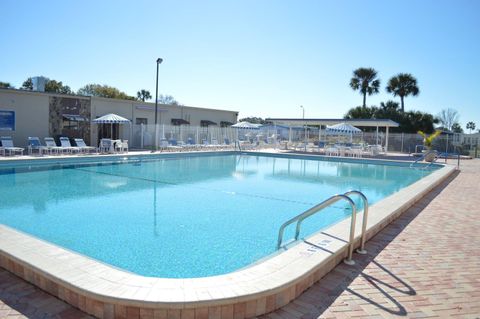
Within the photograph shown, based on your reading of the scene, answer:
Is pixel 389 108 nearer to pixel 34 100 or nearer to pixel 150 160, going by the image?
pixel 150 160

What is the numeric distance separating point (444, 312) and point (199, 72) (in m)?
23.9

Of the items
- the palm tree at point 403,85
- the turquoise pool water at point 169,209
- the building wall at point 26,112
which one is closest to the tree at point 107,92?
the building wall at point 26,112

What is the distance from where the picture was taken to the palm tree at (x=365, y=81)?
127 feet

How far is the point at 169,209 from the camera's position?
24.7 ft

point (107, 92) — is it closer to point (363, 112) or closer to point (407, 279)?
point (363, 112)

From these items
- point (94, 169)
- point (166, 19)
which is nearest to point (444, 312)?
point (94, 169)

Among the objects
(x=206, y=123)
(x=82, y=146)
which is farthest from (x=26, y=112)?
(x=206, y=123)

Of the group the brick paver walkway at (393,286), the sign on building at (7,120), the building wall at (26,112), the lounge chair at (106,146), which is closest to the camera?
the brick paver walkway at (393,286)

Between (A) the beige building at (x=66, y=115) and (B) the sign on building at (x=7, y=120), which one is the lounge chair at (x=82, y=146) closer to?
(A) the beige building at (x=66, y=115)

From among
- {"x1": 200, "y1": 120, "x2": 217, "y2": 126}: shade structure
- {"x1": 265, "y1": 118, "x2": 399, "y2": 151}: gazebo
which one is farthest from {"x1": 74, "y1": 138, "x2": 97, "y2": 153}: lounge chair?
{"x1": 265, "y1": 118, "x2": 399, "y2": 151}: gazebo

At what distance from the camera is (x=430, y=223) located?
5895 mm

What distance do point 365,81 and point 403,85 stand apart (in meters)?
3.98

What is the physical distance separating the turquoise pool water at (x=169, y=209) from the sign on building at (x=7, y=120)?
5504 millimetres

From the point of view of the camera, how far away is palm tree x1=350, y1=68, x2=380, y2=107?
3856 centimetres
